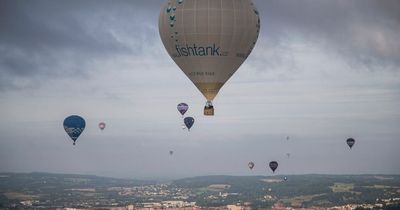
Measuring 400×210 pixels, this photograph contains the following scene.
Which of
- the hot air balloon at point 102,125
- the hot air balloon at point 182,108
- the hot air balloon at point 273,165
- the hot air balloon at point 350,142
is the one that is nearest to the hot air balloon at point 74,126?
the hot air balloon at point 182,108

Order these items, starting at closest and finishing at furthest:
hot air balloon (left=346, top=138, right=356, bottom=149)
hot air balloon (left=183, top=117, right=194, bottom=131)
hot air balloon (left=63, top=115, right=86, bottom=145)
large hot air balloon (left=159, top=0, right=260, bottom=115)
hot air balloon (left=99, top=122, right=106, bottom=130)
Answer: large hot air balloon (left=159, top=0, right=260, bottom=115)
hot air balloon (left=63, top=115, right=86, bottom=145)
hot air balloon (left=183, top=117, right=194, bottom=131)
hot air balloon (left=99, top=122, right=106, bottom=130)
hot air balloon (left=346, top=138, right=356, bottom=149)

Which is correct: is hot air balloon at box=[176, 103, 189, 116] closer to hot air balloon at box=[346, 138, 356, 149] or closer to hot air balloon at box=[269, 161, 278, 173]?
hot air balloon at box=[269, 161, 278, 173]

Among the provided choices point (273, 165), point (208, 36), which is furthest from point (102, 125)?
point (208, 36)

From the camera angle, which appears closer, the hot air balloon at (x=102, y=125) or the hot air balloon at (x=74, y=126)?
the hot air balloon at (x=74, y=126)

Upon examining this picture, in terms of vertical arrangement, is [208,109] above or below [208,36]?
below

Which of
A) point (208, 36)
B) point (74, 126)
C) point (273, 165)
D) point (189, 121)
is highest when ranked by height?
point (208, 36)

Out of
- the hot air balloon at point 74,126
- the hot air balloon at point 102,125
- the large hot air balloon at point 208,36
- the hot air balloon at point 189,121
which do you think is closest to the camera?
the large hot air balloon at point 208,36

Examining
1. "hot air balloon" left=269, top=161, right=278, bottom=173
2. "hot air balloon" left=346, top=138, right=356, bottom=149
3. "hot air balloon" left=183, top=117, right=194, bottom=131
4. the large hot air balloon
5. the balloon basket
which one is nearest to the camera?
the large hot air balloon

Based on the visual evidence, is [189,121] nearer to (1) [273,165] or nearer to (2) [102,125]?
(2) [102,125]

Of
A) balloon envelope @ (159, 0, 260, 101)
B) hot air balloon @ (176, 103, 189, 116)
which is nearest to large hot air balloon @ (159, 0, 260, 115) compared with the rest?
balloon envelope @ (159, 0, 260, 101)

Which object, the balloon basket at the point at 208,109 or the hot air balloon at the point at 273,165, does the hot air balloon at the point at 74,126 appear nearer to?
the balloon basket at the point at 208,109
